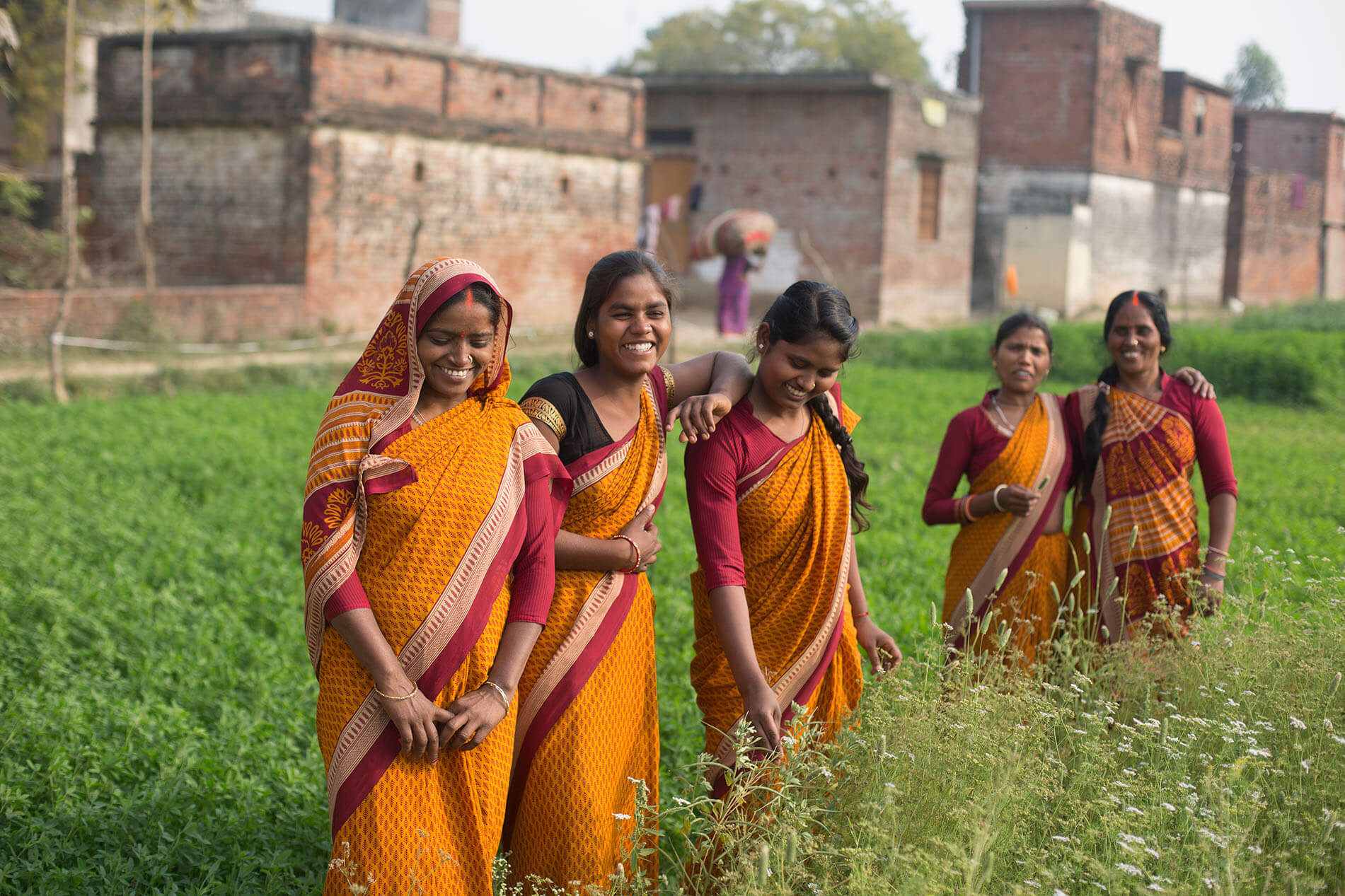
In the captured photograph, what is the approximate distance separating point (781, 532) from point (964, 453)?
1330 millimetres

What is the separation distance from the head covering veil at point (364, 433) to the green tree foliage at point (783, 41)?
40.4 m

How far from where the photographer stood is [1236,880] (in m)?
2.14

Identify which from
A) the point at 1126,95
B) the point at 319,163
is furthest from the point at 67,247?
the point at 1126,95

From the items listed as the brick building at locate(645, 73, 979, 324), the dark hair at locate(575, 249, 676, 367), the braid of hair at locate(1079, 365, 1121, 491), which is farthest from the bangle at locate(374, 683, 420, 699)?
the brick building at locate(645, 73, 979, 324)

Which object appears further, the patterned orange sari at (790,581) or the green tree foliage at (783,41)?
the green tree foliage at (783,41)

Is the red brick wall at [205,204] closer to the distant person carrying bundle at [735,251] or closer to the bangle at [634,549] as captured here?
the distant person carrying bundle at [735,251]

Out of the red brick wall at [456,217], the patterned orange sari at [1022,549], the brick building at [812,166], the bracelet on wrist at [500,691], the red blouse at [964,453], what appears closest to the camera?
the bracelet on wrist at [500,691]

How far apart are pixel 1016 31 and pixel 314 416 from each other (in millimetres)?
21612

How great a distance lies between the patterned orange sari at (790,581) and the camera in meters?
3.05

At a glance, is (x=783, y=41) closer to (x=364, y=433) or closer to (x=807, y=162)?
(x=807, y=162)

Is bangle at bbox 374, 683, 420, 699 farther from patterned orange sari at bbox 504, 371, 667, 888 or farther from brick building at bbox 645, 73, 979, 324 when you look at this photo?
brick building at bbox 645, 73, 979, 324

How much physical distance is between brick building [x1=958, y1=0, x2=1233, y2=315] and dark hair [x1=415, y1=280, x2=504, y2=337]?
24.6m

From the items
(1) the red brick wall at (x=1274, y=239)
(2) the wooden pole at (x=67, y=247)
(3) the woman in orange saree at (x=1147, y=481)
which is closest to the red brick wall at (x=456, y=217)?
(2) the wooden pole at (x=67, y=247)

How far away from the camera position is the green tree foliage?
41.7m
